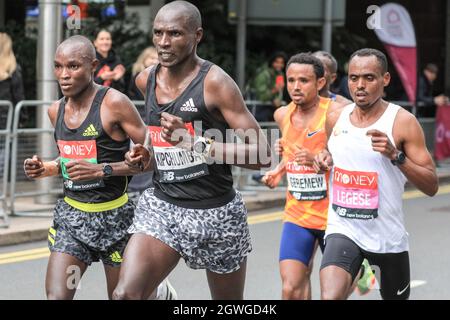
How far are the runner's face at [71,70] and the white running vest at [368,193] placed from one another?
5.00 ft

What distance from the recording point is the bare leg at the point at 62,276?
6082mm

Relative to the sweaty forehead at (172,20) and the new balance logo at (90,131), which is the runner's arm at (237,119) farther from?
the new balance logo at (90,131)

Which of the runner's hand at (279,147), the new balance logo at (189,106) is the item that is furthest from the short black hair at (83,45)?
the runner's hand at (279,147)

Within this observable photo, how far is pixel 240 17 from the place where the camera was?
51.7 ft

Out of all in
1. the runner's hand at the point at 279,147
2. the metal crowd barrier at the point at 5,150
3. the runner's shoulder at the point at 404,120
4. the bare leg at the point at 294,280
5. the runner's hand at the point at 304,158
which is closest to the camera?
the runner's shoulder at the point at 404,120

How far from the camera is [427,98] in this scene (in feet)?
62.5

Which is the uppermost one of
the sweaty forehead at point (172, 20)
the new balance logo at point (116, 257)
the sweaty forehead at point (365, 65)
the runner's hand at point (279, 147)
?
the sweaty forehead at point (172, 20)

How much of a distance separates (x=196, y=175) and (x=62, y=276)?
0.94m

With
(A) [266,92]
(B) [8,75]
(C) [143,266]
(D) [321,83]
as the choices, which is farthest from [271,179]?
(A) [266,92]

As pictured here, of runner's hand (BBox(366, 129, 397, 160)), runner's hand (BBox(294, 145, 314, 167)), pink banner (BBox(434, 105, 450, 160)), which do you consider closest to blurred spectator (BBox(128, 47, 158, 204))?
runner's hand (BBox(294, 145, 314, 167))

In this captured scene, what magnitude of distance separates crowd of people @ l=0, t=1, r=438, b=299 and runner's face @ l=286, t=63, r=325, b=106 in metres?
0.57

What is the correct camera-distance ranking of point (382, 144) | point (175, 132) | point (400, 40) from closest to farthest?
point (175, 132) < point (382, 144) < point (400, 40)

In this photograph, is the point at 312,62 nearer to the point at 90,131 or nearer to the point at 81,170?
the point at 90,131

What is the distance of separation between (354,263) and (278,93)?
9.29m
